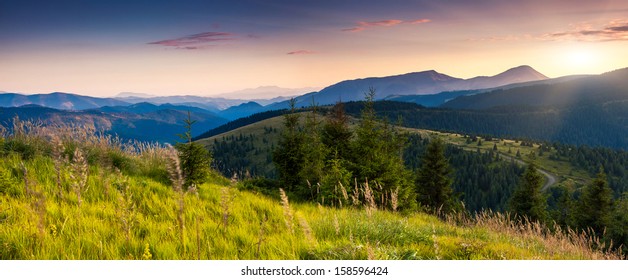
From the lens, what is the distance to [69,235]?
3170 millimetres

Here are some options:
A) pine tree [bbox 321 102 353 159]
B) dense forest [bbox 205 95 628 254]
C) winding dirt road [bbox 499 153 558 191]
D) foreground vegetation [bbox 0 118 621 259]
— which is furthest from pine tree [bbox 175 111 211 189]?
winding dirt road [bbox 499 153 558 191]

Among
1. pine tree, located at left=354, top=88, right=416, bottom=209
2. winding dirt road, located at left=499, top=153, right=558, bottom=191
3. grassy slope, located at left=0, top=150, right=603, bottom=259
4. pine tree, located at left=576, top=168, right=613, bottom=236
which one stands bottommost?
winding dirt road, located at left=499, top=153, right=558, bottom=191

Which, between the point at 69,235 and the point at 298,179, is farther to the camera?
the point at 298,179

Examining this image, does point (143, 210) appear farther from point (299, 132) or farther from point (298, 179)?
point (299, 132)

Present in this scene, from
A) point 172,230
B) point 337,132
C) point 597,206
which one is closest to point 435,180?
point 597,206

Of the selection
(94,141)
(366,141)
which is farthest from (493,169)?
(94,141)

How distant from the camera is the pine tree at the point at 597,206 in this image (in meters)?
35.7

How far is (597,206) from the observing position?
36219mm

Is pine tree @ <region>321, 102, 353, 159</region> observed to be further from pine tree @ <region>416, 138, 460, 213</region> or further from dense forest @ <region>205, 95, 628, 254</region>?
pine tree @ <region>416, 138, 460, 213</region>

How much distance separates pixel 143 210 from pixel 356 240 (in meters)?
2.84

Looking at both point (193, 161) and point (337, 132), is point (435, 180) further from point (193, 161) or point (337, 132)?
point (193, 161)

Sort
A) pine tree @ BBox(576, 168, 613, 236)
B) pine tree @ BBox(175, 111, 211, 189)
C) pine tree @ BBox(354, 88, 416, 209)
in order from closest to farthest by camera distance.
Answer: pine tree @ BBox(175, 111, 211, 189), pine tree @ BBox(354, 88, 416, 209), pine tree @ BBox(576, 168, 613, 236)

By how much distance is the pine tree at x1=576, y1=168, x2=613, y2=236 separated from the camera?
117 ft

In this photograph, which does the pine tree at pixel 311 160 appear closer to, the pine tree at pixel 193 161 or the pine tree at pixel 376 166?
the pine tree at pixel 376 166
